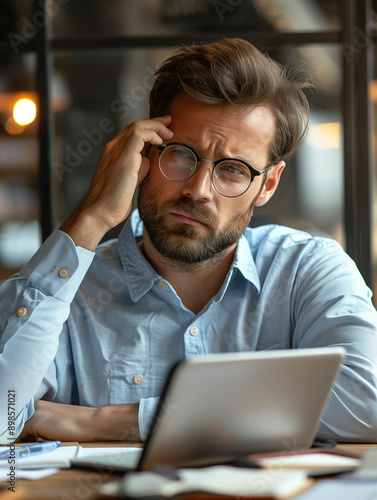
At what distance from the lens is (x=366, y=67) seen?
9.41ft

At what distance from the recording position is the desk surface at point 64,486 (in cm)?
83

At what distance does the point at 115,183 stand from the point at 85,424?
24.9 inches

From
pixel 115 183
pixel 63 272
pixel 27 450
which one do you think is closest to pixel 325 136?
pixel 115 183

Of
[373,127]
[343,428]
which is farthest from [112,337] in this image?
[373,127]

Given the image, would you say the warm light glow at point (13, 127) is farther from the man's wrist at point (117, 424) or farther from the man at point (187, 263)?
the man's wrist at point (117, 424)

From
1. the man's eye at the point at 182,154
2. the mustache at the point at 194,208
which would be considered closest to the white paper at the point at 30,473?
the mustache at the point at 194,208

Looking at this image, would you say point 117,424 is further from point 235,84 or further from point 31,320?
point 235,84

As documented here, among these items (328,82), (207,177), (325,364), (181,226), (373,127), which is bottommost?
(325,364)

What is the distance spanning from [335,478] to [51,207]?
2.38 m

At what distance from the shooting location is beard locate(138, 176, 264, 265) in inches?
65.0

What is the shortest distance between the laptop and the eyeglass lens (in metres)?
0.84

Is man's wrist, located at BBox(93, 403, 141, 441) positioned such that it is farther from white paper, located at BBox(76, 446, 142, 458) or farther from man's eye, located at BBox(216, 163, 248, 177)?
man's eye, located at BBox(216, 163, 248, 177)

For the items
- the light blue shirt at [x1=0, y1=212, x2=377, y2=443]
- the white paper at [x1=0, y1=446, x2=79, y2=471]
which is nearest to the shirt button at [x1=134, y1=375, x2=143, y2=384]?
the light blue shirt at [x1=0, y1=212, x2=377, y2=443]

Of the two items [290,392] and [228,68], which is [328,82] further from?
[290,392]
